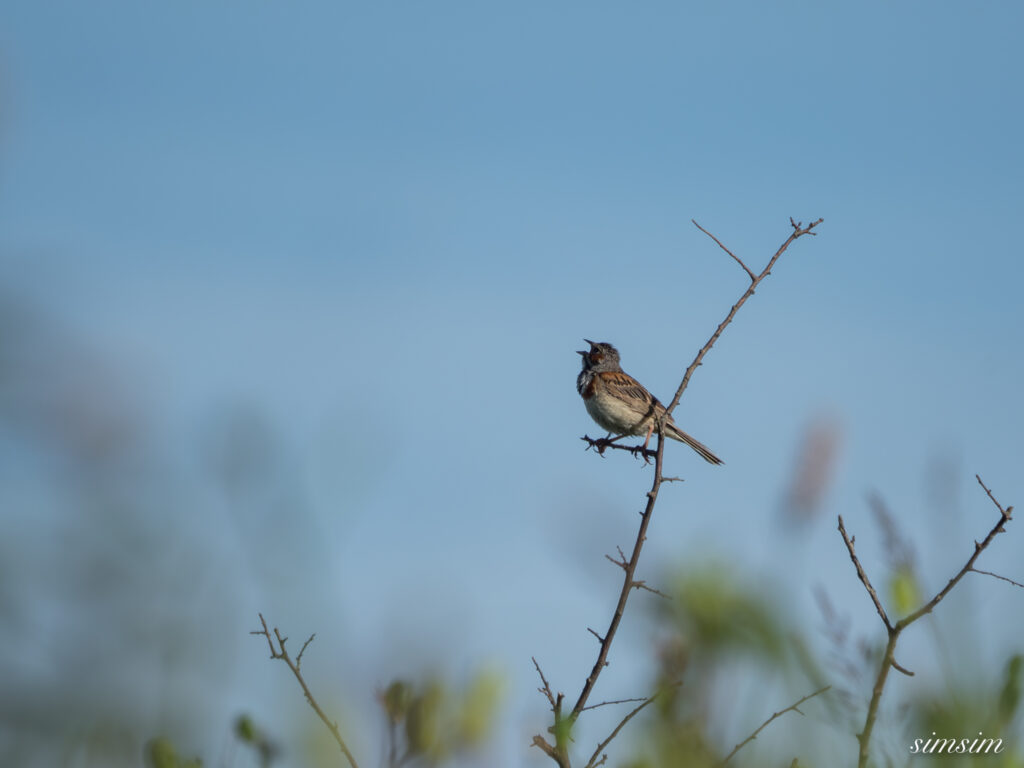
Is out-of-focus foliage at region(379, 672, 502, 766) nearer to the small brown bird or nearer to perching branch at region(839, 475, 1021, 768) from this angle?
perching branch at region(839, 475, 1021, 768)

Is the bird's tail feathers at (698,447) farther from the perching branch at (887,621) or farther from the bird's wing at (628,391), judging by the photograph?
the perching branch at (887,621)

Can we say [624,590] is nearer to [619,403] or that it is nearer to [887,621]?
[887,621]

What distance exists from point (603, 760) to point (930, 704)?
2.72 ft

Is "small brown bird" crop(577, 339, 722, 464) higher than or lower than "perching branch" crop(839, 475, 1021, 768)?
higher

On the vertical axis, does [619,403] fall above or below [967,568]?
above

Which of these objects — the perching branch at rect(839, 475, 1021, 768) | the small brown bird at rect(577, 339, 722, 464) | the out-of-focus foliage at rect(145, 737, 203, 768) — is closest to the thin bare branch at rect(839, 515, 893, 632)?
the perching branch at rect(839, 475, 1021, 768)

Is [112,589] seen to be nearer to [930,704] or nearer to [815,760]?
[815,760]

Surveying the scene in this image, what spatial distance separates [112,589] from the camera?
2.34 meters

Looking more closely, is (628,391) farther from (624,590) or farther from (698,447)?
(624,590)

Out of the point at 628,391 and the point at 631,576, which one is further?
the point at 628,391

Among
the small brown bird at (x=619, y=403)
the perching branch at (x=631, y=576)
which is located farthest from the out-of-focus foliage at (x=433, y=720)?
the small brown bird at (x=619, y=403)

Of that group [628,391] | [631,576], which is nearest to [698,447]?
[628,391]

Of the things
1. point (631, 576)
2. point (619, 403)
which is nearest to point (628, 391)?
point (619, 403)

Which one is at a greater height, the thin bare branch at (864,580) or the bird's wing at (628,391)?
the bird's wing at (628,391)
